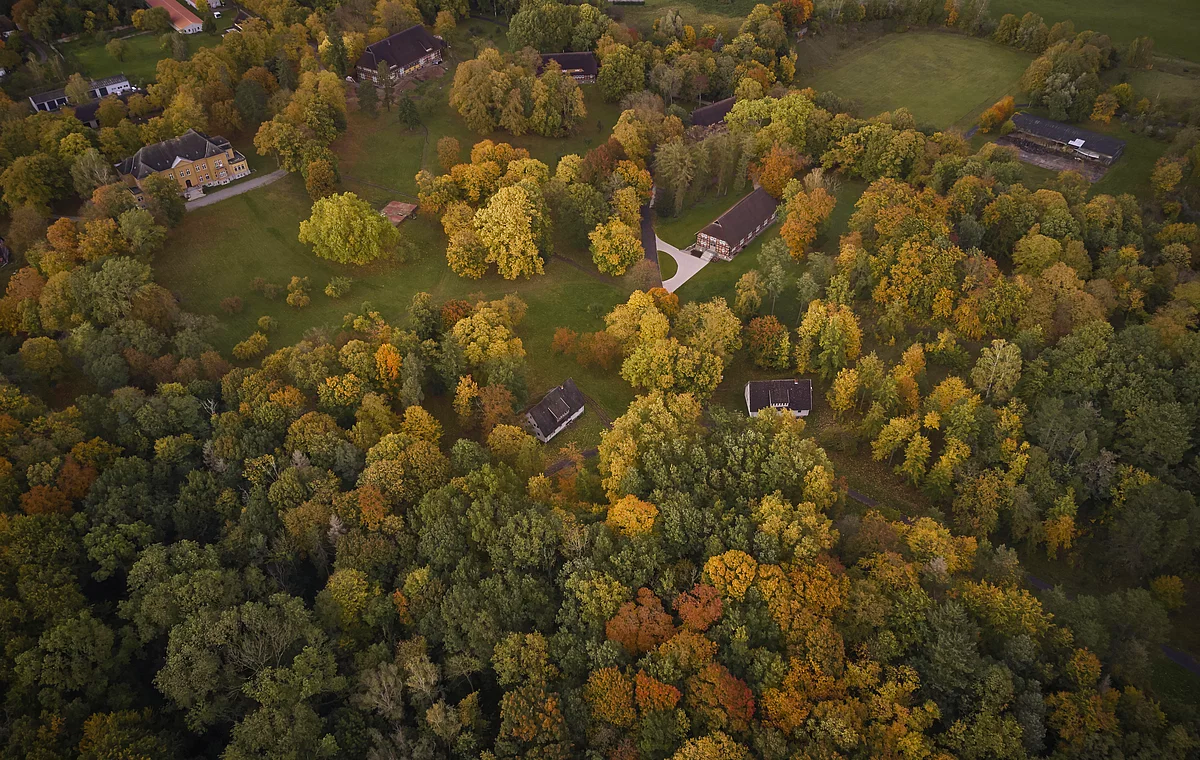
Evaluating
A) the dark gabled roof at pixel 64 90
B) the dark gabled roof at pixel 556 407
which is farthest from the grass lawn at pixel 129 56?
the dark gabled roof at pixel 556 407

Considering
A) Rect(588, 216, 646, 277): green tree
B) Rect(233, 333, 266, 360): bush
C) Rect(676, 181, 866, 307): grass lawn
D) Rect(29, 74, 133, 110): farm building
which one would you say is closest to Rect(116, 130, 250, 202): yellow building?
Rect(29, 74, 133, 110): farm building

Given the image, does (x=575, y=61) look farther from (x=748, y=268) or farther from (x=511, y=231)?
(x=748, y=268)

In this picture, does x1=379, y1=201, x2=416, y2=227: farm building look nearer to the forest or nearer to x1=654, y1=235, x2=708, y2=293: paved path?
the forest

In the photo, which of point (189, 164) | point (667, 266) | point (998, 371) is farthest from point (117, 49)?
point (998, 371)

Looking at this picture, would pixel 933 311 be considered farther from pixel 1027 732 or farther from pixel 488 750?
pixel 488 750

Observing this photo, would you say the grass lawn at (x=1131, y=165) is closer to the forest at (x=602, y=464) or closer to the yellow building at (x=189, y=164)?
the forest at (x=602, y=464)

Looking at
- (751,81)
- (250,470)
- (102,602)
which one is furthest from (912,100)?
(102,602)

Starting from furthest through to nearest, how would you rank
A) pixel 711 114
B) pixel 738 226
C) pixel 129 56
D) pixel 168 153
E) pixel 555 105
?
1. pixel 129 56
2. pixel 711 114
3. pixel 555 105
4. pixel 738 226
5. pixel 168 153
